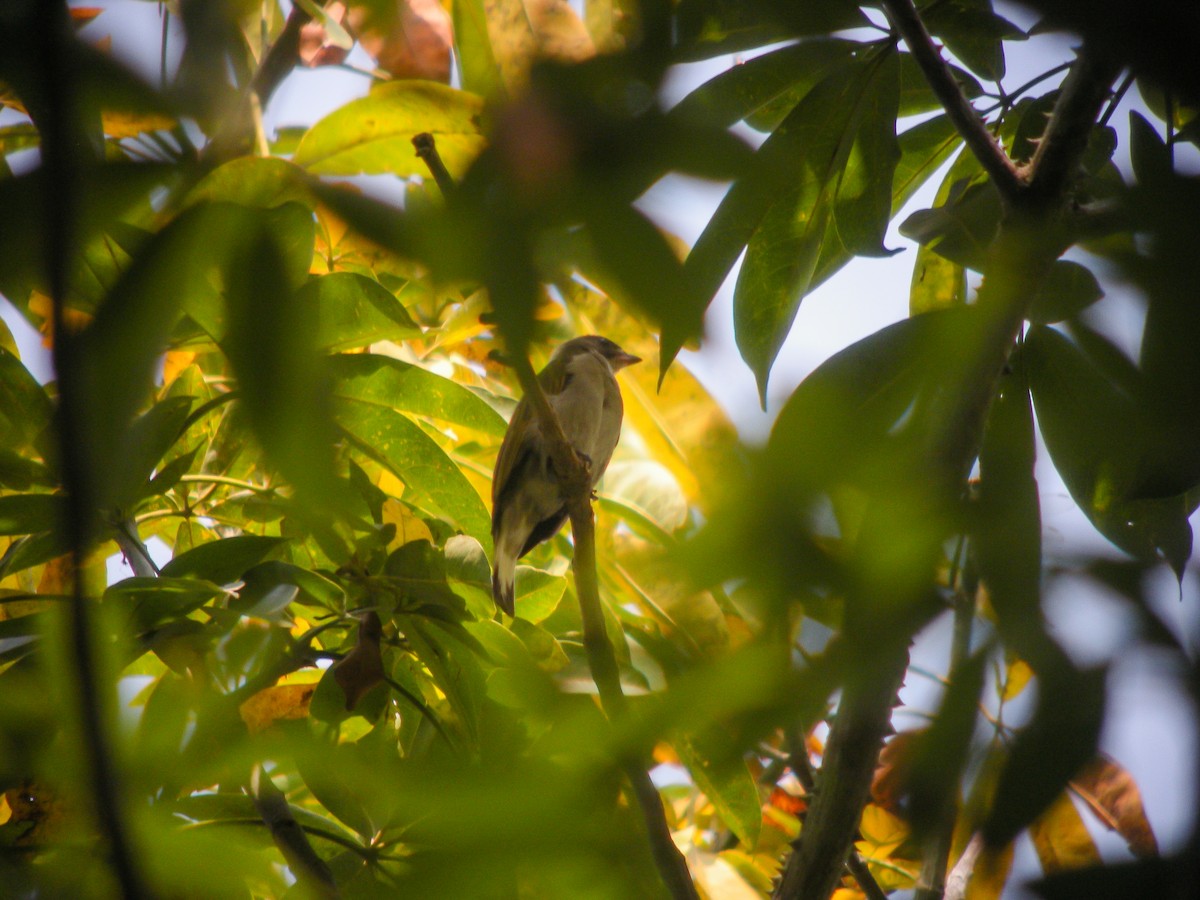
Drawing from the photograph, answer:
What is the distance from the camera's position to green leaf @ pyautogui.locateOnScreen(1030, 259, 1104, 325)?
85 cm

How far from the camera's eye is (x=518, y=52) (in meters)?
0.70

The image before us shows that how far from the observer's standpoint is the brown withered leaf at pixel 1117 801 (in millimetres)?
622

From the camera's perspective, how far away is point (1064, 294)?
91 centimetres

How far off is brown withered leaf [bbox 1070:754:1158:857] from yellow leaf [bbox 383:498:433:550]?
1469 mm

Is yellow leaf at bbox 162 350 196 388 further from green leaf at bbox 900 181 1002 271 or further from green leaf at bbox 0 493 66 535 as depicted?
green leaf at bbox 900 181 1002 271

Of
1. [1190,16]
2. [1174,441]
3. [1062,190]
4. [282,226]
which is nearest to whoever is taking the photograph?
[1190,16]

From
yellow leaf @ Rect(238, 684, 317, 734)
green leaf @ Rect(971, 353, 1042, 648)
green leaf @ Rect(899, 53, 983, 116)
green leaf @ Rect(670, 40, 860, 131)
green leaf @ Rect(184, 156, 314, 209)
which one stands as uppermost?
green leaf @ Rect(899, 53, 983, 116)

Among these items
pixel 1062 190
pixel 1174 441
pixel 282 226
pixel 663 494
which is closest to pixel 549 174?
pixel 282 226

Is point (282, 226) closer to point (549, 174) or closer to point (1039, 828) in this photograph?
point (549, 174)

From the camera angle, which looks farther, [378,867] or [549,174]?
[378,867]

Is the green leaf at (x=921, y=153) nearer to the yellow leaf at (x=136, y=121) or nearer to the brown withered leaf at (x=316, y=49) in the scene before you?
the brown withered leaf at (x=316, y=49)

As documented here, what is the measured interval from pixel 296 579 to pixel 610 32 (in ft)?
4.73

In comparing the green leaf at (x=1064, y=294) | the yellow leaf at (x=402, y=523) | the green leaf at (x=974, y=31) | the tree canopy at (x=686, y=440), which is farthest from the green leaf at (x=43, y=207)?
the green leaf at (x=974, y=31)

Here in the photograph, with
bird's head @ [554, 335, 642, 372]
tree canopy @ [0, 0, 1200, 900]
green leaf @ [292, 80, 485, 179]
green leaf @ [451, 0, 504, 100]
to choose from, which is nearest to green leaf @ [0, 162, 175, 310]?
tree canopy @ [0, 0, 1200, 900]
